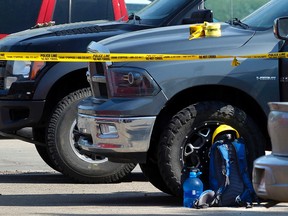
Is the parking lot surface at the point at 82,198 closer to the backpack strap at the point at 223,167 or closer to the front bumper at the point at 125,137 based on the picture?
the backpack strap at the point at 223,167

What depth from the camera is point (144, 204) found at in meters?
8.97

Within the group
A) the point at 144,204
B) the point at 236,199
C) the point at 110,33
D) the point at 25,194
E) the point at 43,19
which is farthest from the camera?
the point at 43,19

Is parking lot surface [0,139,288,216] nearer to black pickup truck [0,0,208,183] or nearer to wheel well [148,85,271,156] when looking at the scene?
black pickup truck [0,0,208,183]

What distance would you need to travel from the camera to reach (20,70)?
1062 centimetres

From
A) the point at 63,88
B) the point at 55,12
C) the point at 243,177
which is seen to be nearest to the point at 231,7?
the point at 63,88

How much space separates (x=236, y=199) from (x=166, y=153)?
0.70 meters

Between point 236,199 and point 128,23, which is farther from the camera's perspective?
point 128,23

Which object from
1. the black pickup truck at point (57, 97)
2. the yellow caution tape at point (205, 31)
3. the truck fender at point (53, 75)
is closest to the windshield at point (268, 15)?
the yellow caution tape at point (205, 31)

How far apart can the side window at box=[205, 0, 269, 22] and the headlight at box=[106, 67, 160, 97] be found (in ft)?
8.97

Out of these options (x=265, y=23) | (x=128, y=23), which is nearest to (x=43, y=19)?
(x=128, y=23)

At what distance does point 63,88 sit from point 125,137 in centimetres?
220

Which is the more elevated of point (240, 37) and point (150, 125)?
point (240, 37)

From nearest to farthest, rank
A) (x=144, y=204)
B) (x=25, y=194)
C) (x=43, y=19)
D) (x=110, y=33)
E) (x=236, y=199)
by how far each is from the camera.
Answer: (x=236, y=199) → (x=144, y=204) → (x=25, y=194) → (x=110, y=33) → (x=43, y=19)

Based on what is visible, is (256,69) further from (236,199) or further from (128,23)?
(128,23)
